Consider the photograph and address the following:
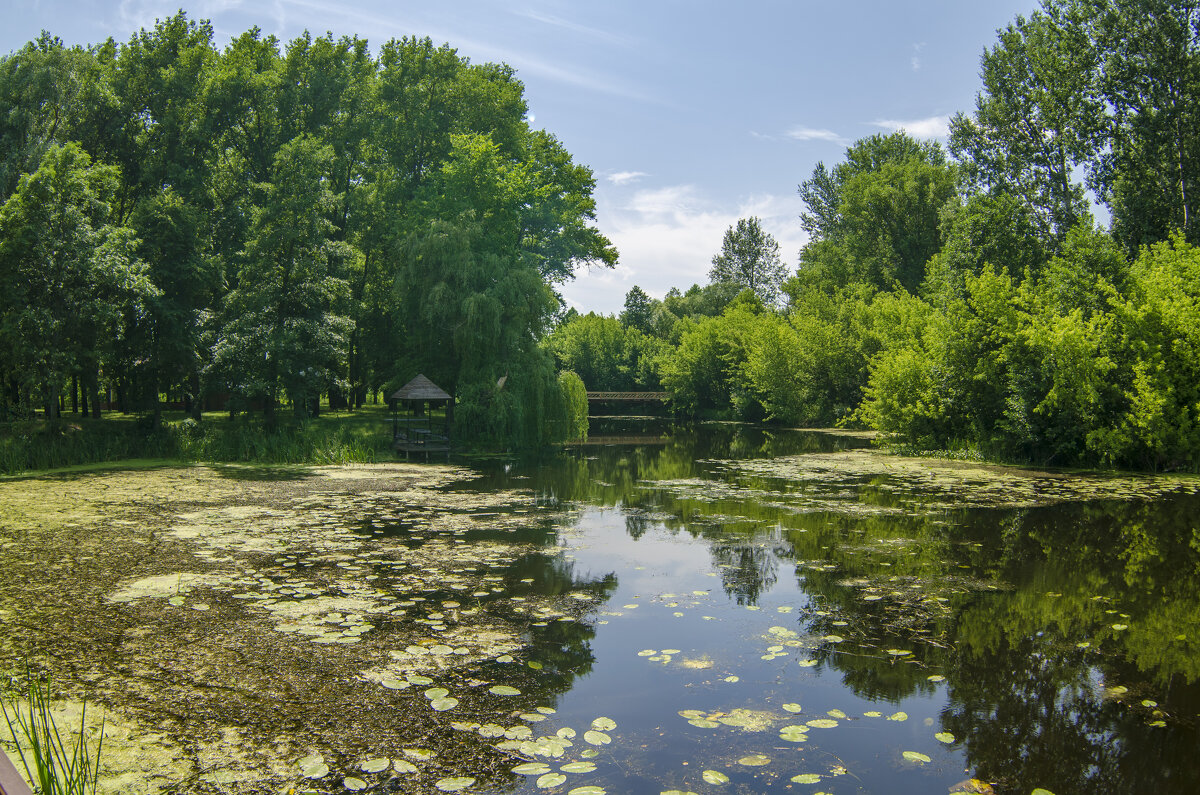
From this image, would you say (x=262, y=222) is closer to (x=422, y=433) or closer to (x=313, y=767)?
(x=422, y=433)

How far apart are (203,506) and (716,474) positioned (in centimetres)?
1234

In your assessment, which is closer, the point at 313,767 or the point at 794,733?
the point at 313,767

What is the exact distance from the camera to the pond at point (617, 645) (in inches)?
171

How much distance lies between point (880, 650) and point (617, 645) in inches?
90.9

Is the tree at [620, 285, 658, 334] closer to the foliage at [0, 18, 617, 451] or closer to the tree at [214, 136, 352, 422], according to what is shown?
the foliage at [0, 18, 617, 451]

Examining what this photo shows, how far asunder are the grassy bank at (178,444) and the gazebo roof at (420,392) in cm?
204

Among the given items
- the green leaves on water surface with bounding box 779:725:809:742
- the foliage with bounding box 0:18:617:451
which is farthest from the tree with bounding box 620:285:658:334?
the green leaves on water surface with bounding box 779:725:809:742

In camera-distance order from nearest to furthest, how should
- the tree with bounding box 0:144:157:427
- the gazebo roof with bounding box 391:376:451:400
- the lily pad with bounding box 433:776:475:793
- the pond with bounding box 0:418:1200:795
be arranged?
1. the lily pad with bounding box 433:776:475:793
2. the pond with bounding box 0:418:1200:795
3. the tree with bounding box 0:144:157:427
4. the gazebo roof with bounding box 391:376:451:400

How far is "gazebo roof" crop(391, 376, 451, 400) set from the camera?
24078 millimetres

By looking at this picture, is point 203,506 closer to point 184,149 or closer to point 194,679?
point 194,679

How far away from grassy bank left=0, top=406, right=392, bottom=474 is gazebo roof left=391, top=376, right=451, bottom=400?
6.70 ft

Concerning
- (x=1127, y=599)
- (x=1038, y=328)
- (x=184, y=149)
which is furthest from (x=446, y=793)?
(x=184, y=149)

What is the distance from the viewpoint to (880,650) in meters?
6.24

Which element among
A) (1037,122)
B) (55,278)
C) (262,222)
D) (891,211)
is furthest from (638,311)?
(55,278)
